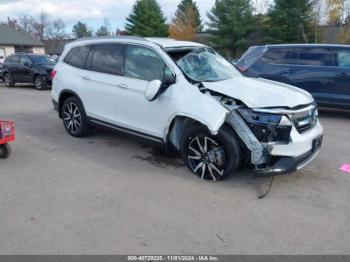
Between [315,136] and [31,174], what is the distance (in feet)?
12.9

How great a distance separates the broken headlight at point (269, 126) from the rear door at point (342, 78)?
189 inches

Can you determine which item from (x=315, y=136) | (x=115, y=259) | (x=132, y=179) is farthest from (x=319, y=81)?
(x=115, y=259)

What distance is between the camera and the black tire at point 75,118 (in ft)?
20.2

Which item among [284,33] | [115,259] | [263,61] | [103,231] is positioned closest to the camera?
[115,259]

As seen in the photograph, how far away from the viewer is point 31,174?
4.75 metres

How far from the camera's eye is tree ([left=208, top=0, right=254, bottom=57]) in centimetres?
3841

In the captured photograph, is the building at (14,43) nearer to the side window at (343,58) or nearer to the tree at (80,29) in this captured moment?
→ the side window at (343,58)

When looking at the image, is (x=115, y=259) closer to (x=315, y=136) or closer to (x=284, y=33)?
(x=315, y=136)

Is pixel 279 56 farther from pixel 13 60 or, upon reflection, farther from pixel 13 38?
pixel 13 38

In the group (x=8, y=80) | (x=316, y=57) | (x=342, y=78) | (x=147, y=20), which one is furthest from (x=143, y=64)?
(x=147, y=20)

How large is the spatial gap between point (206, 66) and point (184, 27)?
4342cm

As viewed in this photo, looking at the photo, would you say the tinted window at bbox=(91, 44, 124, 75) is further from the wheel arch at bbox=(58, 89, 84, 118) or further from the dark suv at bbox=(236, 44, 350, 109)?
the dark suv at bbox=(236, 44, 350, 109)

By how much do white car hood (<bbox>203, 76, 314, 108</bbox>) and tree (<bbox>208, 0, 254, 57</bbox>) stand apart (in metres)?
35.1

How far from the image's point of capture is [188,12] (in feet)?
162
